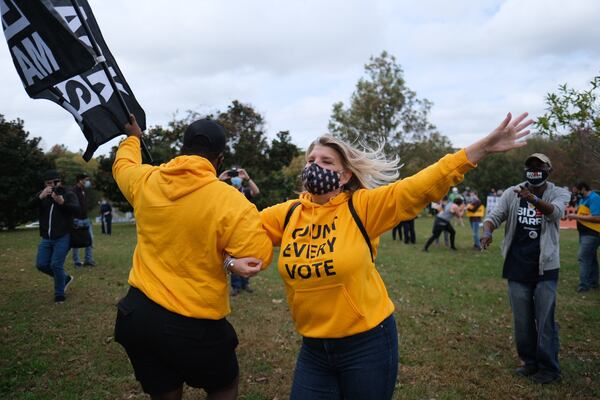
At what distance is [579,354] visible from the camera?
238 inches

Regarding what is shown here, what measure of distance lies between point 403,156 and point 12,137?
31.2 metres

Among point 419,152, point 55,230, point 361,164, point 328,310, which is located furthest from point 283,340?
point 419,152

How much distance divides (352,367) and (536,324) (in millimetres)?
3405

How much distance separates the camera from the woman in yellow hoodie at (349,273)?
8.39ft

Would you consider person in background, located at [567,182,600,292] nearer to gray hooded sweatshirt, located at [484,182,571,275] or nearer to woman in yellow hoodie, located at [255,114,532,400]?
gray hooded sweatshirt, located at [484,182,571,275]

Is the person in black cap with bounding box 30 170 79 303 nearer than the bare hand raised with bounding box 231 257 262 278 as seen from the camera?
No

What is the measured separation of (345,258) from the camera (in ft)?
8.71

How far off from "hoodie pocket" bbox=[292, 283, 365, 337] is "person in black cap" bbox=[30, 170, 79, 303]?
731 cm

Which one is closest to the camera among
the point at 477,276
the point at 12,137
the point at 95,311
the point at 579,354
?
the point at 579,354

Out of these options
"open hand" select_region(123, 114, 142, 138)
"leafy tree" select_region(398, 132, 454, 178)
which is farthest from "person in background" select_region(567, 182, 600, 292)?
"leafy tree" select_region(398, 132, 454, 178)

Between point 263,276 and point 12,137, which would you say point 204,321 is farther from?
point 12,137

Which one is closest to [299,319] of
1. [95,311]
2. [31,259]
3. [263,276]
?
[95,311]

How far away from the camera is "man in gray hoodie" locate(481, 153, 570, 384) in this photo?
4938 millimetres

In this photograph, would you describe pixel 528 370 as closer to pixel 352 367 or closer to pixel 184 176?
pixel 352 367
